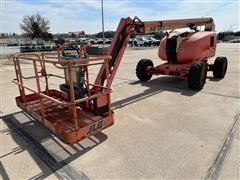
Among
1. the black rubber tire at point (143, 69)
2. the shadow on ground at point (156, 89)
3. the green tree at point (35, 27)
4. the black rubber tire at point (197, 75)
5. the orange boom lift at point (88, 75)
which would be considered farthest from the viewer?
the green tree at point (35, 27)

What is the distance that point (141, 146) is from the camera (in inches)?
125

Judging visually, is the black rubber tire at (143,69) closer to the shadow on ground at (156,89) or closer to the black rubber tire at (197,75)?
the shadow on ground at (156,89)

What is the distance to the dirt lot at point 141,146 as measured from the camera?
263 cm

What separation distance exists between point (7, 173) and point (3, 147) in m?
0.80

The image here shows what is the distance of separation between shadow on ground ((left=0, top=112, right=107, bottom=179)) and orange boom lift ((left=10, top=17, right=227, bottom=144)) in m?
0.21

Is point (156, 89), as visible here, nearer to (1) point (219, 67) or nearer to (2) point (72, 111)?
(1) point (219, 67)

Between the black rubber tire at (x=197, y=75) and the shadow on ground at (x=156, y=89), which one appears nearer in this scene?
the shadow on ground at (x=156, y=89)

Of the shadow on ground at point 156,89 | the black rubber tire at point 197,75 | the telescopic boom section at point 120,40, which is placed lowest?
the shadow on ground at point 156,89

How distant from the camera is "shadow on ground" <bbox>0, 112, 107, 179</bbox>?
2671 mm

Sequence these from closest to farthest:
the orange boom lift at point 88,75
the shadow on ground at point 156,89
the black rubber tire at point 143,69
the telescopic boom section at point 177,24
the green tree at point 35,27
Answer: the orange boom lift at point 88,75 < the telescopic boom section at point 177,24 < the shadow on ground at point 156,89 < the black rubber tire at point 143,69 < the green tree at point 35,27

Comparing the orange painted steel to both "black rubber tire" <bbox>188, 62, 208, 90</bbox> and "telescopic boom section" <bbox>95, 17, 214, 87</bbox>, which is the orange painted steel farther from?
"black rubber tire" <bbox>188, 62, 208, 90</bbox>

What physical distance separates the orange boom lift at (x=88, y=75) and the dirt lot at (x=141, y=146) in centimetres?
32

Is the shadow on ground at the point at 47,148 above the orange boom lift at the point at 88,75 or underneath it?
underneath

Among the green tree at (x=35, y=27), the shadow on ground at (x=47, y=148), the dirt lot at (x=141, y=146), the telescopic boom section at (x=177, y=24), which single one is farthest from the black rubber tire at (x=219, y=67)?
the green tree at (x=35, y=27)
